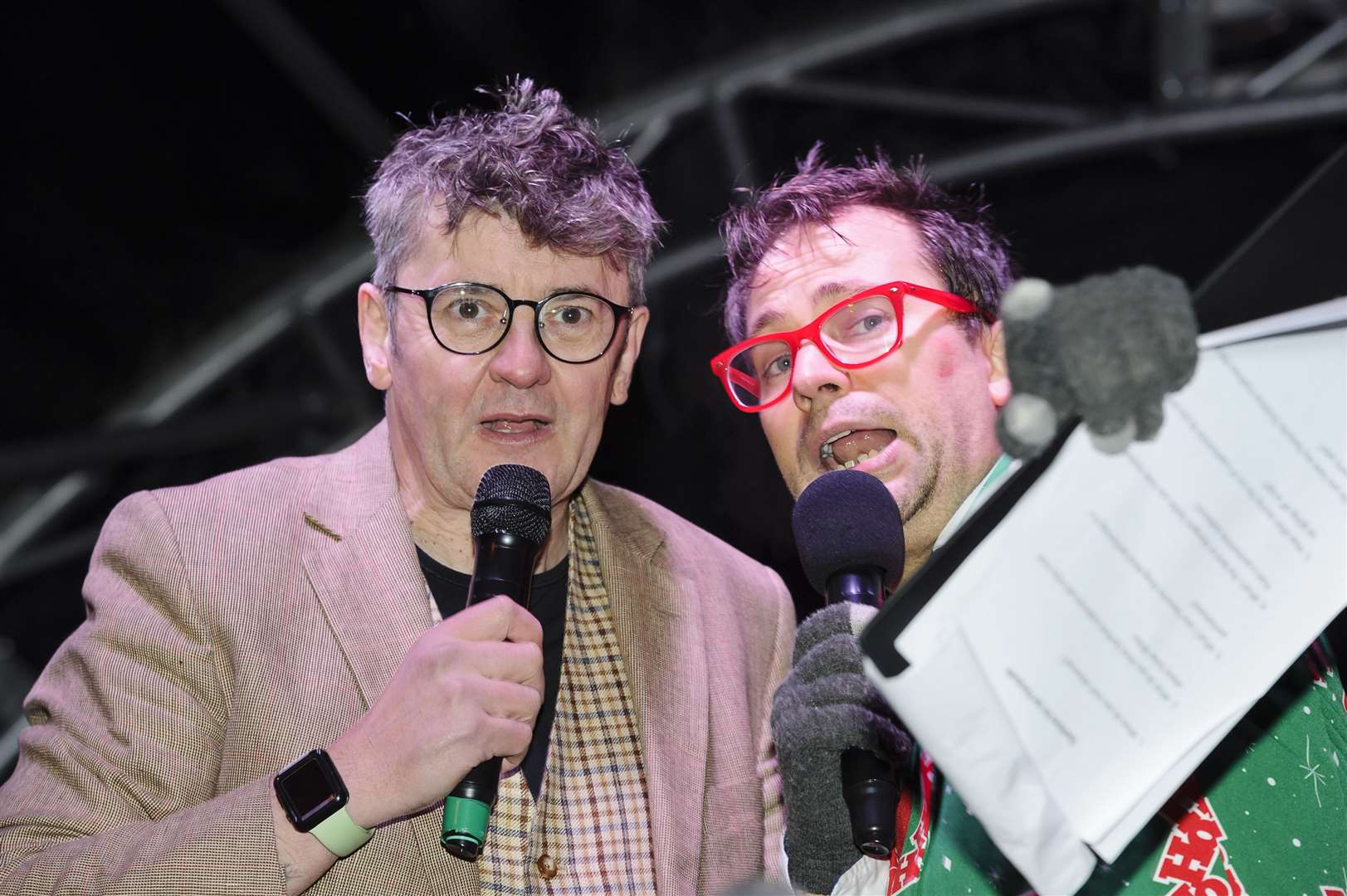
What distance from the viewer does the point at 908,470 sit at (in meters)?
2.18

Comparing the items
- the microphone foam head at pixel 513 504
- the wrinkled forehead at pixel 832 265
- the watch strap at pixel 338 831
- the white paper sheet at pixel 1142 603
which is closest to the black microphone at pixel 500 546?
the microphone foam head at pixel 513 504

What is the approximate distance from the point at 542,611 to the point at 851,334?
0.83 metres

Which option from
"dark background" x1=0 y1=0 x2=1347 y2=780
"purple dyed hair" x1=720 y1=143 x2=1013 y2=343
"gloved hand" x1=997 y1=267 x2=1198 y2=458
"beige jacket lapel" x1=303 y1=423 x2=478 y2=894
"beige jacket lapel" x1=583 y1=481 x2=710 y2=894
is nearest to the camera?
"gloved hand" x1=997 y1=267 x2=1198 y2=458

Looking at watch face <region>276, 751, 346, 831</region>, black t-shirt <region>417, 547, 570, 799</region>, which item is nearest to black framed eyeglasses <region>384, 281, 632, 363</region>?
black t-shirt <region>417, 547, 570, 799</region>

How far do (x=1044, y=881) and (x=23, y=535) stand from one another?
153 inches

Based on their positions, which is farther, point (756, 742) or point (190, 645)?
point (756, 742)

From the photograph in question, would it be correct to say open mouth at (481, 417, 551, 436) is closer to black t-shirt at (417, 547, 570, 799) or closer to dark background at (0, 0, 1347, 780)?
black t-shirt at (417, 547, 570, 799)

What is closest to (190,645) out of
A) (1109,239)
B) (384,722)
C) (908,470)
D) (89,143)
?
(384,722)

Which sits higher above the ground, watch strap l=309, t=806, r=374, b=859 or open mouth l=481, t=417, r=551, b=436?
Answer: open mouth l=481, t=417, r=551, b=436

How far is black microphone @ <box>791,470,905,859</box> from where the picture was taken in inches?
60.7

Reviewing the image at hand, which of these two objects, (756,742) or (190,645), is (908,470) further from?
(190,645)

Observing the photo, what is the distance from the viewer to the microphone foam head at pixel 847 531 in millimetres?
1737

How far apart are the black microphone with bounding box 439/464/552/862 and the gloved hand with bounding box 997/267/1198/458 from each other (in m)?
0.88

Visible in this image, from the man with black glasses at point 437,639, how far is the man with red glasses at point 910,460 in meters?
0.34
